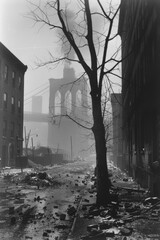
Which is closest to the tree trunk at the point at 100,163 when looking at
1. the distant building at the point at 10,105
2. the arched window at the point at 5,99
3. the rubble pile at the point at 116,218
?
the rubble pile at the point at 116,218

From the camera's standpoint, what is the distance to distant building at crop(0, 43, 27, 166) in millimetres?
39812

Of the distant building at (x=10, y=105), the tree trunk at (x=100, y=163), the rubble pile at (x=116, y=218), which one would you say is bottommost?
the rubble pile at (x=116, y=218)

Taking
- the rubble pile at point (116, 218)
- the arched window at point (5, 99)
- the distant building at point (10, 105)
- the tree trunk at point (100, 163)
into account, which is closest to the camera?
the rubble pile at point (116, 218)

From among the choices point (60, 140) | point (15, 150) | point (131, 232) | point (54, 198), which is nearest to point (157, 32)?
point (54, 198)

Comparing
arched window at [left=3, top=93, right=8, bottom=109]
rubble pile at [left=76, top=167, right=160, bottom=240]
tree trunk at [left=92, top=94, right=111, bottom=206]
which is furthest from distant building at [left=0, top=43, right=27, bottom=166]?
rubble pile at [left=76, top=167, right=160, bottom=240]

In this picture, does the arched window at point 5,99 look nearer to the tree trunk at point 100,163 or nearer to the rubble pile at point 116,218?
the tree trunk at point 100,163

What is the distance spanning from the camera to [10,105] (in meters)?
42.5

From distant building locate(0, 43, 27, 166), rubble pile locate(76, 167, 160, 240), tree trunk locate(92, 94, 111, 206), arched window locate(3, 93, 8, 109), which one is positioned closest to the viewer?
rubble pile locate(76, 167, 160, 240)

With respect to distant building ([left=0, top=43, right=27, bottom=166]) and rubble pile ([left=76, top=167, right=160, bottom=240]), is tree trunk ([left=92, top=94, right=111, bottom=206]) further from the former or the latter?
distant building ([left=0, top=43, right=27, bottom=166])

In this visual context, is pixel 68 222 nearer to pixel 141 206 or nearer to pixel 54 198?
pixel 141 206

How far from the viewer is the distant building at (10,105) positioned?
131 feet

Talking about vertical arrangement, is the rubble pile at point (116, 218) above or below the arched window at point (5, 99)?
below

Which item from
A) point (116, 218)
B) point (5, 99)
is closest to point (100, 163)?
point (116, 218)

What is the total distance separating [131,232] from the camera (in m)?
6.88
